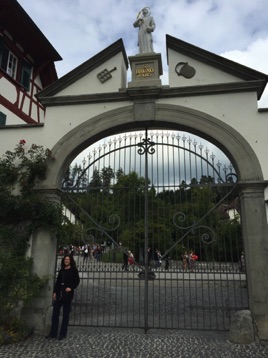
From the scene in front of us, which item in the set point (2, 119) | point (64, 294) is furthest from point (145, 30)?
point (64, 294)

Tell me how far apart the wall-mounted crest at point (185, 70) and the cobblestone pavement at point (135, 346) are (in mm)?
5179

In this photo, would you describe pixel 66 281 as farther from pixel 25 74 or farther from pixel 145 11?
pixel 25 74

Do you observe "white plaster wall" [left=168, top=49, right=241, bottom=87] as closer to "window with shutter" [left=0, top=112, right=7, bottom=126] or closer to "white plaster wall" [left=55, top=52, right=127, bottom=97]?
"white plaster wall" [left=55, top=52, right=127, bottom=97]

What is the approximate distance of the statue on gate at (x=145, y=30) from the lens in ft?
23.7

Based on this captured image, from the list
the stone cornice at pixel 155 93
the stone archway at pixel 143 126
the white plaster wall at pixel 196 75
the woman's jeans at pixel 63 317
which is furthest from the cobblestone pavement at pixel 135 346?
the white plaster wall at pixel 196 75

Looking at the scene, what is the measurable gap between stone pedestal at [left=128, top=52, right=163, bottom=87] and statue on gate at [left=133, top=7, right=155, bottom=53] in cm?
32

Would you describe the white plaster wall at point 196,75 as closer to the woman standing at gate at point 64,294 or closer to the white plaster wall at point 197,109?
the white plaster wall at point 197,109

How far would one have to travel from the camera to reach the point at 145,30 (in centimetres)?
731

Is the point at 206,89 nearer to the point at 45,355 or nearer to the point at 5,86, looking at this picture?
the point at 45,355

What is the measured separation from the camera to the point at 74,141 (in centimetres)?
671

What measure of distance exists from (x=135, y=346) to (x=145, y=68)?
5587 mm

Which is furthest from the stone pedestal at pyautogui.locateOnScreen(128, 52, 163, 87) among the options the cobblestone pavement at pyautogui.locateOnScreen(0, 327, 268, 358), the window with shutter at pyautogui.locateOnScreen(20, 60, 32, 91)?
the window with shutter at pyautogui.locateOnScreen(20, 60, 32, 91)

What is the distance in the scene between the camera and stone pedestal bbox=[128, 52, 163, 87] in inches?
270

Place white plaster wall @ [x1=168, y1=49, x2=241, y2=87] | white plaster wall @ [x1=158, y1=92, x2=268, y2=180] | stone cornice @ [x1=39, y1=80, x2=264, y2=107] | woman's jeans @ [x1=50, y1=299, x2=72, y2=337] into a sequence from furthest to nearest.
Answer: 1. white plaster wall @ [x1=168, y1=49, x2=241, y2=87]
2. stone cornice @ [x1=39, y1=80, x2=264, y2=107]
3. white plaster wall @ [x1=158, y1=92, x2=268, y2=180]
4. woman's jeans @ [x1=50, y1=299, x2=72, y2=337]
